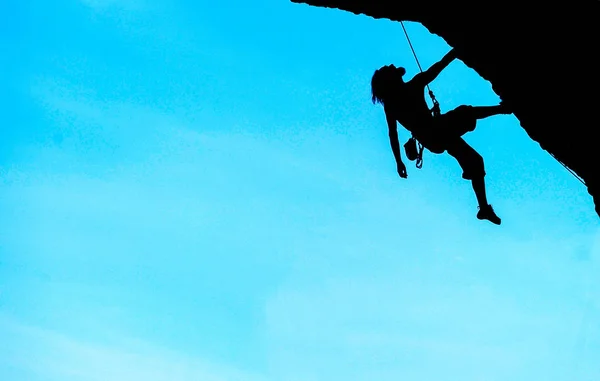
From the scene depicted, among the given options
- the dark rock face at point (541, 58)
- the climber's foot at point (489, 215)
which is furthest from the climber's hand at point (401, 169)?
the dark rock face at point (541, 58)

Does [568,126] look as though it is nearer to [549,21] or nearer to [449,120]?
[549,21]

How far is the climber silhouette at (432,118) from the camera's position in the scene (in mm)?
6766

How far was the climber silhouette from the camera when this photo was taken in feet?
22.2

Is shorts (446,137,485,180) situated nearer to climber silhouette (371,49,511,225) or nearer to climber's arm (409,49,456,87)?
climber silhouette (371,49,511,225)

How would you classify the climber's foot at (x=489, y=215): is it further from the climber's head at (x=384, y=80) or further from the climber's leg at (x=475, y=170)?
the climber's head at (x=384, y=80)

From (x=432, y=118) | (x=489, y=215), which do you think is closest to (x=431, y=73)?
(x=432, y=118)

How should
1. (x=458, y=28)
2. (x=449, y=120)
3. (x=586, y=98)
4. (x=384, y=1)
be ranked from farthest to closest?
(x=449, y=120), (x=384, y=1), (x=458, y=28), (x=586, y=98)

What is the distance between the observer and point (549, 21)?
Answer: 5.07 metres

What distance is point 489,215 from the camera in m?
6.84

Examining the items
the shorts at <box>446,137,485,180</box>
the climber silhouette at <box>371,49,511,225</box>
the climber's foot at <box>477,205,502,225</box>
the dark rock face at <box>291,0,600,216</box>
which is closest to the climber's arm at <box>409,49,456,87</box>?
the climber silhouette at <box>371,49,511,225</box>

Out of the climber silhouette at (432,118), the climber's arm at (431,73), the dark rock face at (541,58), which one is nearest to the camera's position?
the dark rock face at (541,58)

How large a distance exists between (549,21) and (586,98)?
785 millimetres

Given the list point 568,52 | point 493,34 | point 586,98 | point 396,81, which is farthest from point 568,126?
point 396,81

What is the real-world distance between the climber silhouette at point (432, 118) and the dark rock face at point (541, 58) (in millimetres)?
901
